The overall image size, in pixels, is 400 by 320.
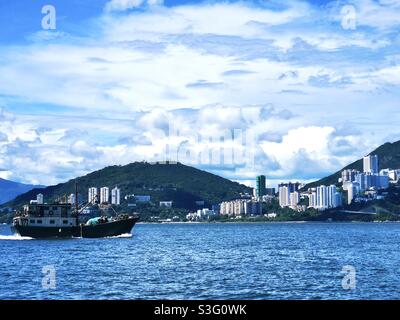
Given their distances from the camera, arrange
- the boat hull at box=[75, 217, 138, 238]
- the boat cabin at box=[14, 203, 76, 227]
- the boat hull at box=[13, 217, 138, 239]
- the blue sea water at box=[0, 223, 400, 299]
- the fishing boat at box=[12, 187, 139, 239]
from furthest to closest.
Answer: the boat hull at box=[75, 217, 138, 238] < the boat hull at box=[13, 217, 138, 239] < the fishing boat at box=[12, 187, 139, 239] < the boat cabin at box=[14, 203, 76, 227] < the blue sea water at box=[0, 223, 400, 299]

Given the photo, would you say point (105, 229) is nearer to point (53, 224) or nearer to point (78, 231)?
point (78, 231)

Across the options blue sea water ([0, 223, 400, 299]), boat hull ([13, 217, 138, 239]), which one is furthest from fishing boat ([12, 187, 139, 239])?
blue sea water ([0, 223, 400, 299])

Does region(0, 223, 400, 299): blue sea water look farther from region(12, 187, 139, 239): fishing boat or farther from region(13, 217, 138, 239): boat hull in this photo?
region(13, 217, 138, 239): boat hull

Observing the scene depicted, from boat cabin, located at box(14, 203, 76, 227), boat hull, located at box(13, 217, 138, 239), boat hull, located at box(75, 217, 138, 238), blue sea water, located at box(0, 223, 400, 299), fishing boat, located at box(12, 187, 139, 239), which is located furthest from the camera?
boat hull, located at box(75, 217, 138, 238)

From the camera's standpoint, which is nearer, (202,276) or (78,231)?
(202,276)

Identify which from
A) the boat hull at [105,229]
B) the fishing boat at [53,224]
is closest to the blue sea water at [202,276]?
the fishing boat at [53,224]

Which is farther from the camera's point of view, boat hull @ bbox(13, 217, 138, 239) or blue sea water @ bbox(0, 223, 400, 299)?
boat hull @ bbox(13, 217, 138, 239)

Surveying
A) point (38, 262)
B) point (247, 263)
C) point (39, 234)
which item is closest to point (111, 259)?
point (38, 262)

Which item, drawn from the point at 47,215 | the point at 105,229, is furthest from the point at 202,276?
the point at 105,229
